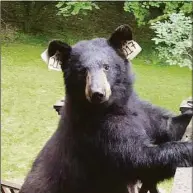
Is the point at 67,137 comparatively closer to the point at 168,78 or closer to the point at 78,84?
the point at 78,84

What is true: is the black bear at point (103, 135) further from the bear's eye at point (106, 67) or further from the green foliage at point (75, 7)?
the green foliage at point (75, 7)

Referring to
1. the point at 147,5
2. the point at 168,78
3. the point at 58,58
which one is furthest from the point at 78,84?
the point at 147,5

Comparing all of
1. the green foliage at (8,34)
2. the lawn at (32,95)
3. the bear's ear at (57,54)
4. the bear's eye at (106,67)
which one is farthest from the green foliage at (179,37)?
the green foliage at (8,34)

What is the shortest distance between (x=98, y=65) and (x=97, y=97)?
21 cm

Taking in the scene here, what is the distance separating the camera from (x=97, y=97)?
1757mm

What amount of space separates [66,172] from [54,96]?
4724 mm

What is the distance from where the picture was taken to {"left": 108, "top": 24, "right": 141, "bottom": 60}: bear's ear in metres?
1.92

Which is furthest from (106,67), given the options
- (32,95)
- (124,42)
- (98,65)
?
(32,95)

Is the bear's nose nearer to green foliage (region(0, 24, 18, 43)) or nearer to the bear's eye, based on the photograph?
the bear's eye

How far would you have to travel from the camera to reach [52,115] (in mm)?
6289

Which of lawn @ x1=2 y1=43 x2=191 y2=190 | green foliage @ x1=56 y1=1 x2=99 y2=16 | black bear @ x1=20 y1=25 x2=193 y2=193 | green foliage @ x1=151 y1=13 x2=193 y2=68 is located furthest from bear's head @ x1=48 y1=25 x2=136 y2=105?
green foliage @ x1=56 y1=1 x2=99 y2=16

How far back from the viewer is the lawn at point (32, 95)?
5.35 m

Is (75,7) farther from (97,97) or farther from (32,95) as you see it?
(97,97)

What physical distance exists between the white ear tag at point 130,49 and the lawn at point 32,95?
9.02ft
